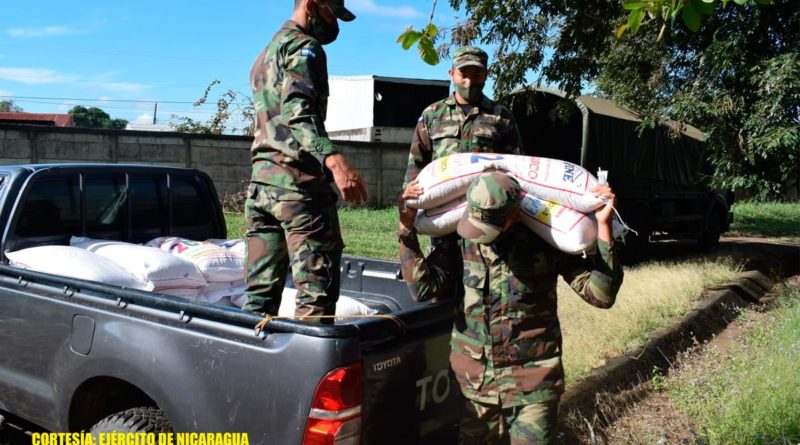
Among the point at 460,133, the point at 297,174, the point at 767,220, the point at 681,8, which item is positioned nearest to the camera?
the point at 681,8

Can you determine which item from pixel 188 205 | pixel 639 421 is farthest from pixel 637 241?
pixel 188 205

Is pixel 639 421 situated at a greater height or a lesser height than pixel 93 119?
lesser

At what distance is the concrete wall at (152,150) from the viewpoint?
11281 millimetres

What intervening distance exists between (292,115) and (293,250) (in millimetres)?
511

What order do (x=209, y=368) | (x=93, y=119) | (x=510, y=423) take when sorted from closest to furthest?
(x=209, y=368) → (x=510, y=423) → (x=93, y=119)

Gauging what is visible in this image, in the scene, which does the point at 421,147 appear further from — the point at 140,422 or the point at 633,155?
the point at 633,155

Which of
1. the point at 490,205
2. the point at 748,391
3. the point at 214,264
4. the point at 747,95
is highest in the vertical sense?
the point at 747,95

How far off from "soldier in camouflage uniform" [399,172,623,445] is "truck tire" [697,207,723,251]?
10594 mm

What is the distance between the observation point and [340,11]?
2.67m

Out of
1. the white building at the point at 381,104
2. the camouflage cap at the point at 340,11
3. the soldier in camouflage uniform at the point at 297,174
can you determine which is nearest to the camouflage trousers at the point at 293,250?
the soldier in camouflage uniform at the point at 297,174

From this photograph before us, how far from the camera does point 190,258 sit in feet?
12.0

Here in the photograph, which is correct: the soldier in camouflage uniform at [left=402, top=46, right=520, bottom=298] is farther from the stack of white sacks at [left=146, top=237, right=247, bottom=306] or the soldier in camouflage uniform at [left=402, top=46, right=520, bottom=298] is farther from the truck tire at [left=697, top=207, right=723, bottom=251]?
the truck tire at [left=697, top=207, right=723, bottom=251]

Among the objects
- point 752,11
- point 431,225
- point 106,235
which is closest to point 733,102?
point 752,11

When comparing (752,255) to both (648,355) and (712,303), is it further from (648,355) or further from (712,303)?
(648,355)
